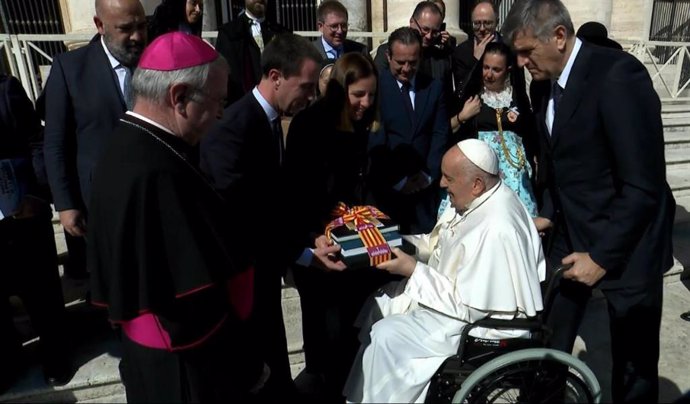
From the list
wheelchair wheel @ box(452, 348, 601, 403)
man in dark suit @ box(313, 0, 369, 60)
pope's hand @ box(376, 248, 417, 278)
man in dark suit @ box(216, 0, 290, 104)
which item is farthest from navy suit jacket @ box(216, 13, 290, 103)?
wheelchair wheel @ box(452, 348, 601, 403)

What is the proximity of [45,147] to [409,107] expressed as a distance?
240 centimetres

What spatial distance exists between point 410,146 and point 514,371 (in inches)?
75.1

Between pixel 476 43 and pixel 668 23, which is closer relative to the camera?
pixel 476 43

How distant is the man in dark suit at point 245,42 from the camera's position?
4457 mm

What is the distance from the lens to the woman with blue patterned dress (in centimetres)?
365

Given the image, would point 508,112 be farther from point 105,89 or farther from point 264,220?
point 105,89

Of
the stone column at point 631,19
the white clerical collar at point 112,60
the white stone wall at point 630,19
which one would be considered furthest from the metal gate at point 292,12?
the white clerical collar at point 112,60

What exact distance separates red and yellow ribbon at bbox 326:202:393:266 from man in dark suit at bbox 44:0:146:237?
1.36 m

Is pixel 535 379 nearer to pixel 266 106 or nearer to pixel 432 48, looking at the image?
pixel 266 106

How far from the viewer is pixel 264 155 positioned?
2.42 m

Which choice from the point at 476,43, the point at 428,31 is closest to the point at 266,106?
the point at 428,31

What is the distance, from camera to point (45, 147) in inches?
109

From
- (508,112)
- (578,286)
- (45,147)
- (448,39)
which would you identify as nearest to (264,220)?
(45,147)

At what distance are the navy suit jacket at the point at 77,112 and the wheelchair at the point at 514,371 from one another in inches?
86.4
